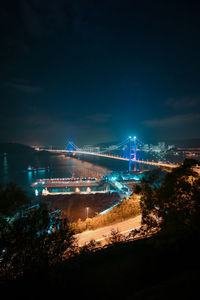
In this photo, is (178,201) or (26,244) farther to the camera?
(178,201)

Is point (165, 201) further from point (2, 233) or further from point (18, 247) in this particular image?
point (2, 233)

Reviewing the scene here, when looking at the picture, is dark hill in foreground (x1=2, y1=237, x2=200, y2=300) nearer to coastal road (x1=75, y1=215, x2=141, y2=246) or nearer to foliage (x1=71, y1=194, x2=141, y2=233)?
coastal road (x1=75, y1=215, x2=141, y2=246)

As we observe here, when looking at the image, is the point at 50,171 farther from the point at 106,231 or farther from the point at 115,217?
the point at 106,231

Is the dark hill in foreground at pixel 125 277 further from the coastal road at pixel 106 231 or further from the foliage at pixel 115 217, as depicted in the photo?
the foliage at pixel 115 217

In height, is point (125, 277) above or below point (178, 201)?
below

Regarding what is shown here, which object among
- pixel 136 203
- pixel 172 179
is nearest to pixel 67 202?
pixel 136 203

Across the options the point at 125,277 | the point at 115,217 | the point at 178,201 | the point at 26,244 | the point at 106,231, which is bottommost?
the point at 106,231

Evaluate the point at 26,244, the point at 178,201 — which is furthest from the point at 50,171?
the point at 178,201

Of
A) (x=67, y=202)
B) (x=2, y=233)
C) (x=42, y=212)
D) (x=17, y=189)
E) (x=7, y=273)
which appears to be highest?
(x=17, y=189)
